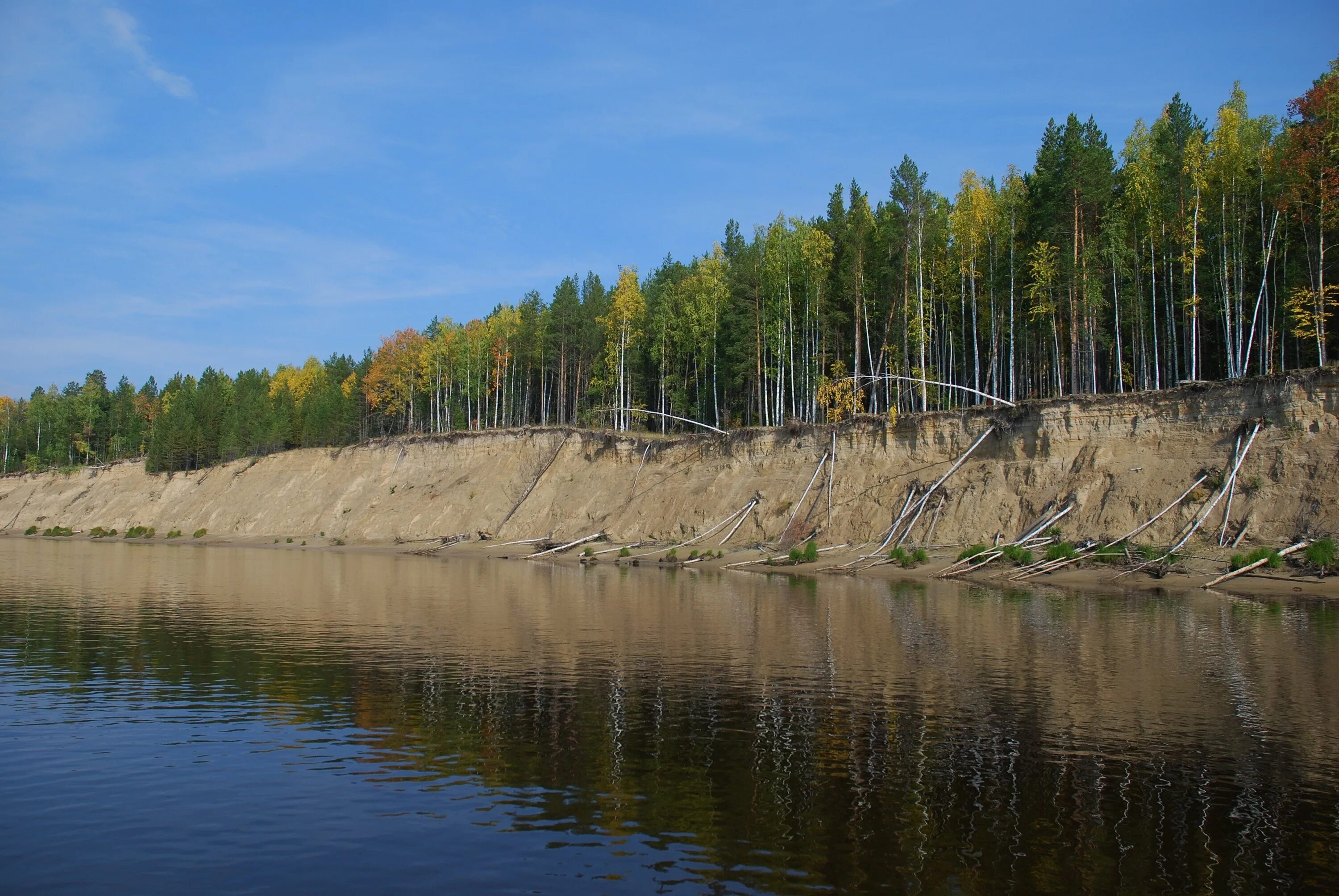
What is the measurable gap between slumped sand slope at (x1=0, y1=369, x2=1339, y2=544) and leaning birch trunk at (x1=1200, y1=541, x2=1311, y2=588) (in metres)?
1.37

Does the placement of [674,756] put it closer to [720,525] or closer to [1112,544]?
[1112,544]

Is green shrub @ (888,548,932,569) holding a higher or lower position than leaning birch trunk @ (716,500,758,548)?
lower

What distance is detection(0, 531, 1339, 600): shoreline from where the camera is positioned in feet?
108

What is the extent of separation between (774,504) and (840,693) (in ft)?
125

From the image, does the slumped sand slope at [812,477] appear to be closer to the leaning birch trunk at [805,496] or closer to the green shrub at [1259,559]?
the leaning birch trunk at [805,496]

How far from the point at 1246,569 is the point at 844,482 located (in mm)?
22218

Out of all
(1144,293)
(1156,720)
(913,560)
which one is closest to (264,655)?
(1156,720)

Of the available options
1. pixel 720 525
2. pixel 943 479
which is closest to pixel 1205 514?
pixel 943 479

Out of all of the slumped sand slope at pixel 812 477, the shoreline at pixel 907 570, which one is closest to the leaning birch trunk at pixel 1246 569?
the shoreline at pixel 907 570

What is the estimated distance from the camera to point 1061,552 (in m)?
39.8

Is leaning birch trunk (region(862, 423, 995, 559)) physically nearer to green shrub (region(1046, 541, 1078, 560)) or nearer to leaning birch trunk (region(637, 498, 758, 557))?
green shrub (region(1046, 541, 1078, 560))

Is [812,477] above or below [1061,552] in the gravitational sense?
above

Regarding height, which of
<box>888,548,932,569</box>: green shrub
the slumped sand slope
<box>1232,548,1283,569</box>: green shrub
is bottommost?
<box>888,548,932,569</box>: green shrub

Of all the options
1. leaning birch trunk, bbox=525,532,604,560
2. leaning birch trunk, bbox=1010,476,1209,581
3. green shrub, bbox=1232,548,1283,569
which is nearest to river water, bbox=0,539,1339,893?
green shrub, bbox=1232,548,1283,569
